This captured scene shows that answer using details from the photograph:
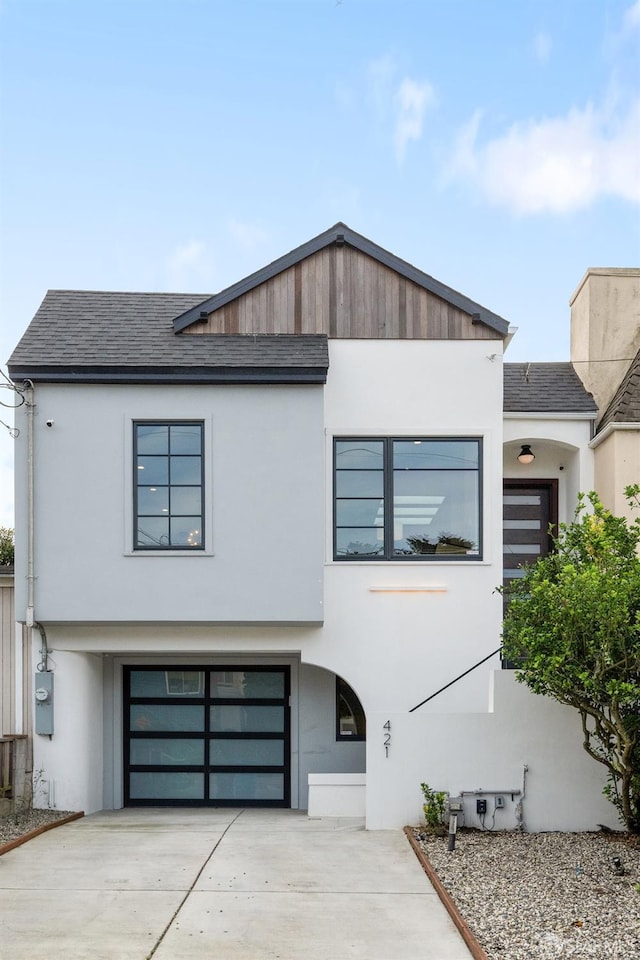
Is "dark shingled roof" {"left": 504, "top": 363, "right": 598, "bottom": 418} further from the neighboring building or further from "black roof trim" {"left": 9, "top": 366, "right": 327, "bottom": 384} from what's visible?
"black roof trim" {"left": 9, "top": 366, "right": 327, "bottom": 384}

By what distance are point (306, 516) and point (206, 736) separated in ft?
12.2

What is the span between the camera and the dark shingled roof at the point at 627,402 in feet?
35.3

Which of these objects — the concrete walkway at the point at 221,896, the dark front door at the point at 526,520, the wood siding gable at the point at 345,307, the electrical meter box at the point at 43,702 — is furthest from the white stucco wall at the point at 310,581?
the dark front door at the point at 526,520

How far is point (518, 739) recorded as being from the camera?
9.31 m

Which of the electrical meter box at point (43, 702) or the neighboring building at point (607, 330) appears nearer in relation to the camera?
the electrical meter box at point (43, 702)

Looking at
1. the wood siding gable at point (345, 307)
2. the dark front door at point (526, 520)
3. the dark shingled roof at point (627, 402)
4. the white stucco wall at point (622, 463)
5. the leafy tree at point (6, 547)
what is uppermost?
the wood siding gable at point (345, 307)

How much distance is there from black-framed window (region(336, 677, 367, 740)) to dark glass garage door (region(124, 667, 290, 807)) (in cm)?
72

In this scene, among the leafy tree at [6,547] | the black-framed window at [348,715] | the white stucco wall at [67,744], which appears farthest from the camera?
the leafy tree at [6,547]

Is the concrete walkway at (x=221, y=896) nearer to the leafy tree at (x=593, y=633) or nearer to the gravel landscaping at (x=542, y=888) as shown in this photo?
the gravel landscaping at (x=542, y=888)

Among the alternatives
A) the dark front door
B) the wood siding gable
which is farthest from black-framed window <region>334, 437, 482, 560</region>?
the dark front door

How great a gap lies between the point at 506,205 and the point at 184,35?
363 inches

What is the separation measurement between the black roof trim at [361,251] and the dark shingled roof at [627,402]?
1.75 metres

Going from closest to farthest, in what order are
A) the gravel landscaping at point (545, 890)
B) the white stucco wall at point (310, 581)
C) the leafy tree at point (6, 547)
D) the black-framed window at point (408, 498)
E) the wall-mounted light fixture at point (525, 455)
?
the gravel landscaping at point (545, 890), the white stucco wall at point (310, 581), the black-framed window at point (408, 498), the wall-mounted light fixture at point (525, 455), the leafy tree at point (6, 547)

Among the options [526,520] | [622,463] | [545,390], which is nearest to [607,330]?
[545,390]
